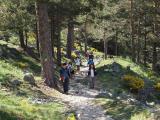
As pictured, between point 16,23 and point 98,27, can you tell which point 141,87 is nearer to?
point 16,23

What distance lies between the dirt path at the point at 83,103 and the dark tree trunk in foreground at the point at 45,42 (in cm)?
158

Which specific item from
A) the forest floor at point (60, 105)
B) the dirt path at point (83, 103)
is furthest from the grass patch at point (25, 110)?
the dirt path at point (83, 103)

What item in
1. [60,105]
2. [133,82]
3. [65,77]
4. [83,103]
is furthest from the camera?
[133,82]

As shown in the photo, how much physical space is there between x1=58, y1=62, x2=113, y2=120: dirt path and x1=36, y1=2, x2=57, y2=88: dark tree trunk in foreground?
62.1 inches

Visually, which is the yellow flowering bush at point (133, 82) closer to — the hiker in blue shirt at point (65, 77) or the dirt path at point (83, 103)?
the dirt path at point (83, 103)

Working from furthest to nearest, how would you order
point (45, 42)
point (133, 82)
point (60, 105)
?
1. point (133, 82)
2. point (45, 42)
3. point (60, 105)

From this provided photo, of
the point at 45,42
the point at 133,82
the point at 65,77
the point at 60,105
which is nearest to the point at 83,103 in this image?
the point at 60,105

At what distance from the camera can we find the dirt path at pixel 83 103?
16.4 metres

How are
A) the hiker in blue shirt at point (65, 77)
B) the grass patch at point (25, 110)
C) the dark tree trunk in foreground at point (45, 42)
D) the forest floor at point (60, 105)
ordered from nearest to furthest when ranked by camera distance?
the grass patch at point (25, 110)
the forest floor at point (60, 105)
the dark tree trunk in foreground at point (45, 42)
the hiker in blue shirt at point (65, 77)

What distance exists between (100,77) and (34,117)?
16.9 meters

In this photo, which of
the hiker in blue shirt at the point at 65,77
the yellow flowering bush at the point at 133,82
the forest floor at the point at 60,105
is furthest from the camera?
the yellow flowering bush at the point at 133,82

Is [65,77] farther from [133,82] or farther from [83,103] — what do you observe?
[133,82]

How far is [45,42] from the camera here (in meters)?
22.0

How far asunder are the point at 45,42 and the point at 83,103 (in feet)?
15.1
